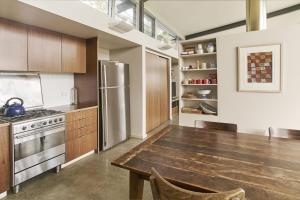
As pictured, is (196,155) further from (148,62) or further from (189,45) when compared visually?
(148,62)

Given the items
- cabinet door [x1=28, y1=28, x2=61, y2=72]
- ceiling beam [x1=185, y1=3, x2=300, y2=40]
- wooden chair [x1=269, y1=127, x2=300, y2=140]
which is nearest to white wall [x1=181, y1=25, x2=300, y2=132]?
wooden chair [x1=269, y1=127, x2=300, y2=140]

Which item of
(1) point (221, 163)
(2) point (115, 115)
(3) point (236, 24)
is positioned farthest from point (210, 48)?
(3) point (236, 24)

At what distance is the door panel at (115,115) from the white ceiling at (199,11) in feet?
7.67

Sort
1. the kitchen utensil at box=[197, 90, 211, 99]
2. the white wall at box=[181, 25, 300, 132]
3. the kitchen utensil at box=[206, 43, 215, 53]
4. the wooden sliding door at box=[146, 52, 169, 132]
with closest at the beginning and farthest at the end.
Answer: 1. the white wall at box=[181, 25, 300, 132]
2. the kitchen utensil at box=[206, 43, 215, 53]
3. the kitchen utensil at box=[197, 90, 211, 99]
4. the wooden sliding door at box=[146, 52, 169, 132]

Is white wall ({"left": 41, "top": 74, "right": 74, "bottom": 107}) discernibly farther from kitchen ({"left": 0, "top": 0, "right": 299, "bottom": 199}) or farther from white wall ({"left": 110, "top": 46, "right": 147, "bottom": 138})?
white wall ({"left": 110, "top": 46, "right": 147, "bottom": 138})

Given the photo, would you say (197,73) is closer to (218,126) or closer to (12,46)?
(218,126)

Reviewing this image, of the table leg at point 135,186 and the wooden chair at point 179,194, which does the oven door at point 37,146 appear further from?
the wooden chair at point 179,194

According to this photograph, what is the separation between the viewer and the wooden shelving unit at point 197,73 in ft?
10.5

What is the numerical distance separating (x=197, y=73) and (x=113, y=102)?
166 cm

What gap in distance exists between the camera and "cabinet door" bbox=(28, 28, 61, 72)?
2.68 m

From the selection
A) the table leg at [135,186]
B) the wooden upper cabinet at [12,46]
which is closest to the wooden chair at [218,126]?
the table leg at [135,186]

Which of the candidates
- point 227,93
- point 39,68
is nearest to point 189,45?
point 227,93

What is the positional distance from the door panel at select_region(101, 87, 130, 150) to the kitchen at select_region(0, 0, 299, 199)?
20 millimetres

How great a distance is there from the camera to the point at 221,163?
4.18ft
